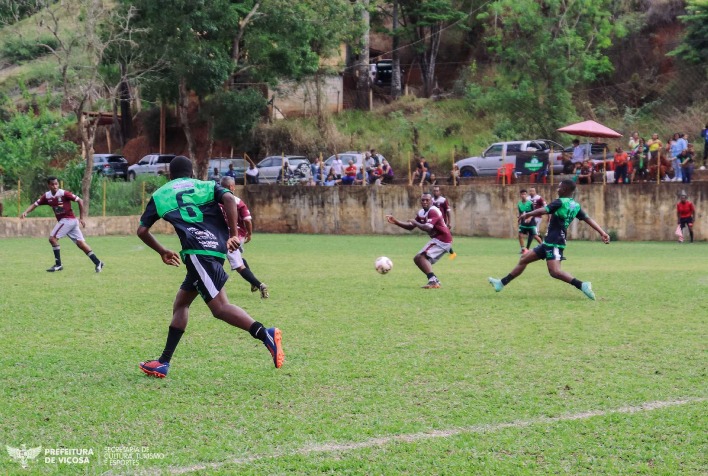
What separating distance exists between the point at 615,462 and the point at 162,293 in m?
9.98

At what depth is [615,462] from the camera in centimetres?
539

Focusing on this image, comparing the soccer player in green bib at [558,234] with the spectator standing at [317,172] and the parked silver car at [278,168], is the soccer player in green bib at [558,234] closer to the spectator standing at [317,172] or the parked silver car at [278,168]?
the spectator standing at [317,172]

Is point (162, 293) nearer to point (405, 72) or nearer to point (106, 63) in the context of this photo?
point (106, 63)

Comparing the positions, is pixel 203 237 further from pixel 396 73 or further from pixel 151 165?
pixel 396 73

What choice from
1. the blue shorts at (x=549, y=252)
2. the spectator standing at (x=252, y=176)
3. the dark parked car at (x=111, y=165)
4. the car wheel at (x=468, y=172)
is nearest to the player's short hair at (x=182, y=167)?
the blue shorts at (x=549, y=252)

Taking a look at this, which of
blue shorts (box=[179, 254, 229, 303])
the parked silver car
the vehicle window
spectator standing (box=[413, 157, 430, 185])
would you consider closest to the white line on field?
blue shorts (box=[179, 254, 229, 303])

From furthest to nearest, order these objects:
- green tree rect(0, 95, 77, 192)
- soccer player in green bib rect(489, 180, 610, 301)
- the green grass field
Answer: green tree rect(0, 95, 77, 192) → soccer player in green bib rect(489, 180, 610, 301) → the green grass field

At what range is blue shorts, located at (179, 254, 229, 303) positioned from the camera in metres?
7.52

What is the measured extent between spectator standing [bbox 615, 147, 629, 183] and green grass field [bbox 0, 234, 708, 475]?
15994mm

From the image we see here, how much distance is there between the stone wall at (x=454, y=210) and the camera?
29.8m

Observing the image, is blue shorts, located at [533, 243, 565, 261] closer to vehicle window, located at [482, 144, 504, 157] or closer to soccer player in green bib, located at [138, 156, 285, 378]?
soccer player in green bib, located at [138, 156, 285, 378]

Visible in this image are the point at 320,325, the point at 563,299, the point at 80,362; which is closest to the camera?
the point at 80,362

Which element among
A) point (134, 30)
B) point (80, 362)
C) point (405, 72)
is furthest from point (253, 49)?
point (80, 362)

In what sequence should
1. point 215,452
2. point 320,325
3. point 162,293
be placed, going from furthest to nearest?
point 162,293, point 320,325, point 215,452
